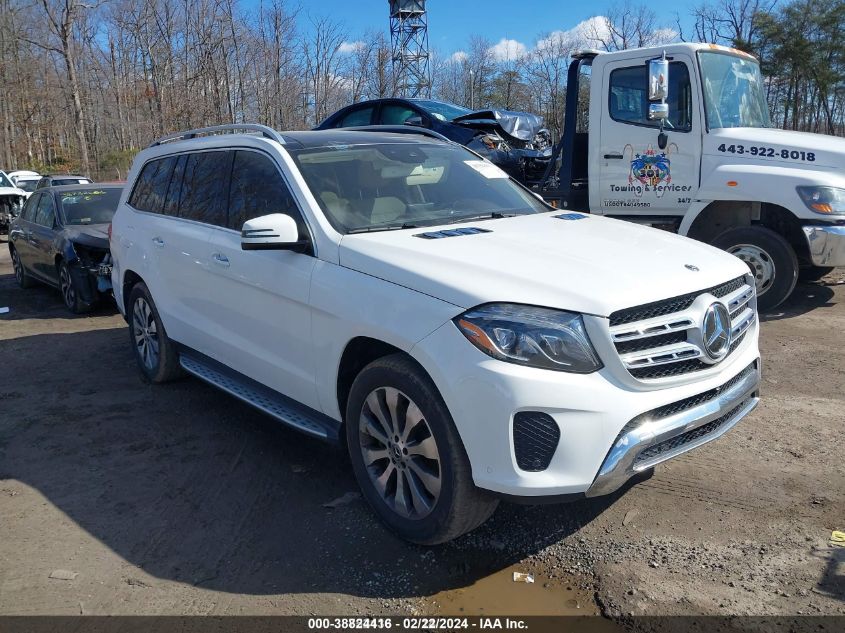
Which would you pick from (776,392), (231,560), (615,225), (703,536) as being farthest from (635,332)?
(776,392)

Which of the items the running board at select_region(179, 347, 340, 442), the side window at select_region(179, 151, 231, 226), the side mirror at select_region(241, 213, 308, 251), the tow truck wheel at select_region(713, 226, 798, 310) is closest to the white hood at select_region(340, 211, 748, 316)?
the side mirror at select_region(241, 213, 308, 251)

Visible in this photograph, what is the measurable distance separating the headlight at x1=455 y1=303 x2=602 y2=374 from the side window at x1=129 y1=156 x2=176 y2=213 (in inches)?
143

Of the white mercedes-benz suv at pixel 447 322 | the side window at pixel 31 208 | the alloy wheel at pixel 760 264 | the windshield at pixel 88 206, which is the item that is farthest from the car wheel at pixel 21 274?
the alloy wheel at pixel 760 264

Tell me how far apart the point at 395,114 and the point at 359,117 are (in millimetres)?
715

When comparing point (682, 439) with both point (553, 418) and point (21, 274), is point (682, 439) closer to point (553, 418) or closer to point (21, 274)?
point (553, 418)

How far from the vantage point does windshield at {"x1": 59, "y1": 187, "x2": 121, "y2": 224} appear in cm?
930

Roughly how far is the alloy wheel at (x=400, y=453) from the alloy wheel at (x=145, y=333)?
2.87 metres

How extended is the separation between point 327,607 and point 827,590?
2018 mm

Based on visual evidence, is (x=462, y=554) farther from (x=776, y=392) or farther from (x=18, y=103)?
(x=18, y=103)

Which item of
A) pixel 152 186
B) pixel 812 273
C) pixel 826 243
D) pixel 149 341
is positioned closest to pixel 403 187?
pixel 152 186

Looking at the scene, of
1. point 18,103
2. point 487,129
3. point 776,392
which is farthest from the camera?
point 18,103

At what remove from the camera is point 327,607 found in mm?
2879

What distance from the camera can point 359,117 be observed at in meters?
10.3

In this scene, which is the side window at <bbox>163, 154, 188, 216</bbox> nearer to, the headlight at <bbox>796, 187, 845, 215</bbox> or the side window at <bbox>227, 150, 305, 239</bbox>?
the side window at <bbox>227, 150, 305, 239</bbox>
